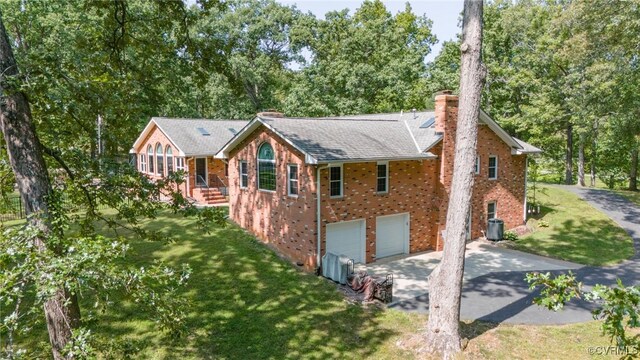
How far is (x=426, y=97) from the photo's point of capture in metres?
34.6

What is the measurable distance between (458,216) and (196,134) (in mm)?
21955

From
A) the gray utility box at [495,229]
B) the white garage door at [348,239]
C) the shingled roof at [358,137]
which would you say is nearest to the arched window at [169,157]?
the shingled roof at [358,137]

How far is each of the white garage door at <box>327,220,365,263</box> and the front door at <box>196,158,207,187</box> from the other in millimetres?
13935

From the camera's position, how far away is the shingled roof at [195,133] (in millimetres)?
25688

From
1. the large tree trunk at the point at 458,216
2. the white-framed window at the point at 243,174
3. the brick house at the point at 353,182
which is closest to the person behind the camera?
the large tree trunk at the point at 458,216

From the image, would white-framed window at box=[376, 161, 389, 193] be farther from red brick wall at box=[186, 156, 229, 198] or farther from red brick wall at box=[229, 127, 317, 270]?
red brick wall at box=[186, 156, 229, 198]

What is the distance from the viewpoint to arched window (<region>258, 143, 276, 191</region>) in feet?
54.2

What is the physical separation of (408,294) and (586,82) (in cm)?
2296

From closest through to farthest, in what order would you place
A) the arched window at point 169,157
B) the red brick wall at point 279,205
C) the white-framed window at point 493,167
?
1. the red brick wall at point 279,205
2. the white-framed window at point 493,167
3. the arched window at point 169,157

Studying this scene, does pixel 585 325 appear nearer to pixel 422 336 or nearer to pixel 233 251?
pixel 422 336

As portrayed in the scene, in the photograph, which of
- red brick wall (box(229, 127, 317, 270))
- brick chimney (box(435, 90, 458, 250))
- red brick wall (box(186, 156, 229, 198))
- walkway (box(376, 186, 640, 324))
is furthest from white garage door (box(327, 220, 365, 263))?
red brick wall (box(186, 156, 229, 198))

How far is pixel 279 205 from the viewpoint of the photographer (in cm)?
1627

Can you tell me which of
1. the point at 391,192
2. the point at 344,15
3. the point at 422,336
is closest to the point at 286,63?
the point at 344,15

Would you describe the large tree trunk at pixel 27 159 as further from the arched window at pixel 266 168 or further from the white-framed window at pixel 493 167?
the white-framed window at pixel 493 167
